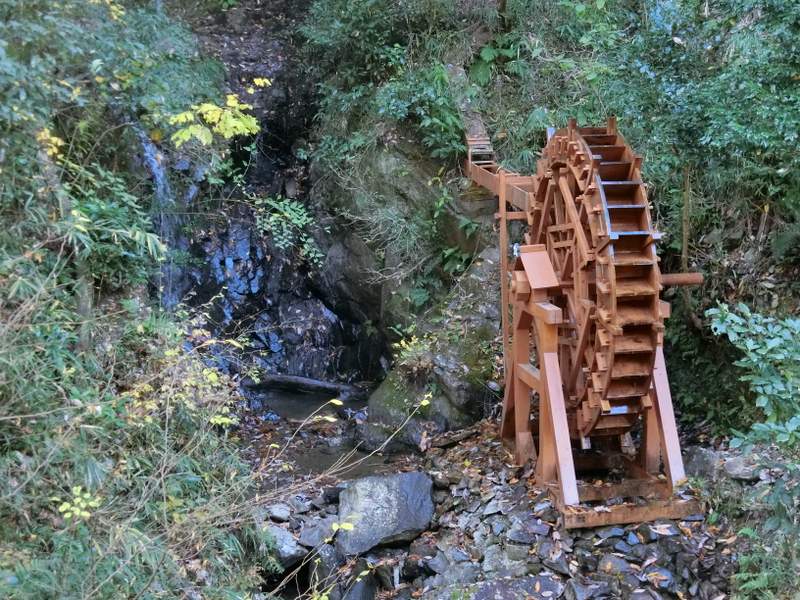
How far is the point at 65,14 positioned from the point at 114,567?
3.91 metres

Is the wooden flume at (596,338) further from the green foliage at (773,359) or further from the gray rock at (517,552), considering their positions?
the green foliage at (773,359)

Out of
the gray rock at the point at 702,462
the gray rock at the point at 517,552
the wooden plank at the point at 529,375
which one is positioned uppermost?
the wooden plank at the point at 529,375

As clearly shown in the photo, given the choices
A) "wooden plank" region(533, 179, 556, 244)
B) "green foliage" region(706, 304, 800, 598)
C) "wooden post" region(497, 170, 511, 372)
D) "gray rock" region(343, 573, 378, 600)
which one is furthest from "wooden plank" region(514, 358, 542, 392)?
"gray rock" region(343, 573, 378, 600)

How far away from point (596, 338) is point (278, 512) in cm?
332

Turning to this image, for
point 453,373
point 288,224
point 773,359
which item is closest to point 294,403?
point 288,224

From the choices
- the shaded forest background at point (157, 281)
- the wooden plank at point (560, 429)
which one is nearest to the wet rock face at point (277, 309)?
the shaded forest background at point (157, 281)

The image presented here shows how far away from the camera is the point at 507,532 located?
15.9 feet

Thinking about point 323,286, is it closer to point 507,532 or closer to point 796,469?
point 507,532

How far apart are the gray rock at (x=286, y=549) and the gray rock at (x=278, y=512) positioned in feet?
0.86

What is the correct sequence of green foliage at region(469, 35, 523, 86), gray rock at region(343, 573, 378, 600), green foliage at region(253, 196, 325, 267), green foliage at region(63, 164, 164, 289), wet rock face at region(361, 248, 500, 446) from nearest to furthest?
gray rock at region(343, 573, 378, 600) < green foliage at region(63, 164, 164, 289) < wet rock face at region(361, 248, 500, 446) < green foliage at region(253, 196, 325, 267) < green foliage at region(469, 35, 523, 86)

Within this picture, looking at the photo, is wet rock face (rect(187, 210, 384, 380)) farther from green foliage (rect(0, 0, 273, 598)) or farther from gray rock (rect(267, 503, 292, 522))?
gray rock (rect(267, 503, 292, 522))

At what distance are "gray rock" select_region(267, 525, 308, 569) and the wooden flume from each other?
210cm

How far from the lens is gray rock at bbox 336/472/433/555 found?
17.8 ft

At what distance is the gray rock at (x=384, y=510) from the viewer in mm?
5430
